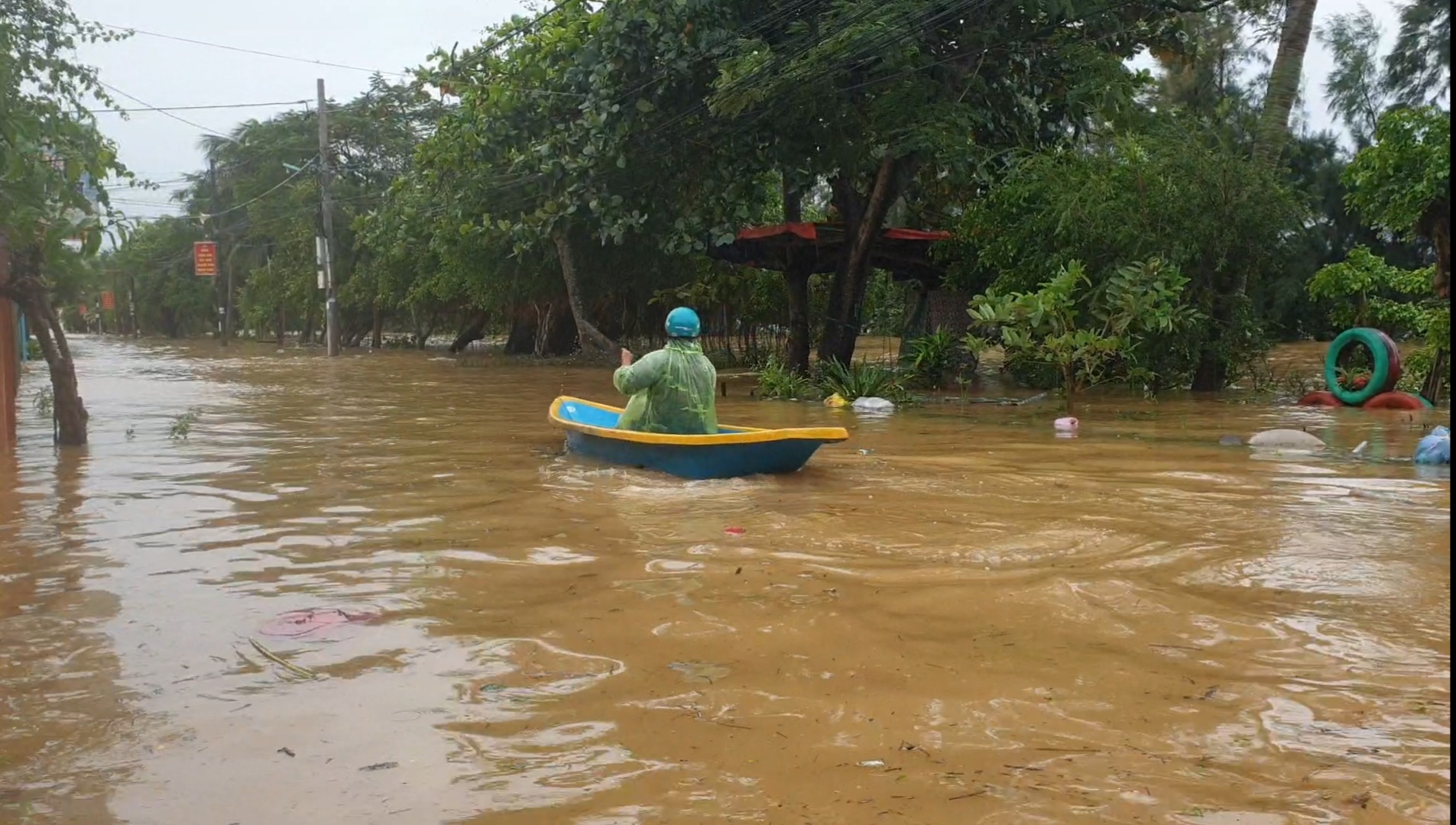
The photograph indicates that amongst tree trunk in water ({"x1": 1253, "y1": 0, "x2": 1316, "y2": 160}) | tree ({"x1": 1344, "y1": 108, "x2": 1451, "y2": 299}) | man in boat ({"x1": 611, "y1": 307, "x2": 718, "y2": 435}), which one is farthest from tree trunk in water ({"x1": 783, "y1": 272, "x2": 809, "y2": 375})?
man in boat ({"x1": 611, "y1": 307, "x2": 718, "y2": 435})

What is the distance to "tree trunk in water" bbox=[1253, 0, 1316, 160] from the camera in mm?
15523

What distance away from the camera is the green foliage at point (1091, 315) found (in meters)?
14.0

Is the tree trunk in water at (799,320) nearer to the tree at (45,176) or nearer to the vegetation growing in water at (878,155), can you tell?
the vegetation growing in water at (878,155)

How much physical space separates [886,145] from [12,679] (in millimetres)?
13139

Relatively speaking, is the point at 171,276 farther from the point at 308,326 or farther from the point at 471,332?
the point at 471,332

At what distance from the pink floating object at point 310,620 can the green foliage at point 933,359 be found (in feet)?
44.4

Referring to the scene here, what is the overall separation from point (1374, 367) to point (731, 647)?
41.1 feet

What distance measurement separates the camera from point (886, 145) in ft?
51.9

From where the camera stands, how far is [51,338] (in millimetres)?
10391

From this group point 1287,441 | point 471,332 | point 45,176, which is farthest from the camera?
point 471,332

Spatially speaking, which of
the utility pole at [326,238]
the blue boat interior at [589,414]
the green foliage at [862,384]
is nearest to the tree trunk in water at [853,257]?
the green foliage at [862,384]

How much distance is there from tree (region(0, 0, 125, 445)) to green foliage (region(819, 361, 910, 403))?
9.10 metres

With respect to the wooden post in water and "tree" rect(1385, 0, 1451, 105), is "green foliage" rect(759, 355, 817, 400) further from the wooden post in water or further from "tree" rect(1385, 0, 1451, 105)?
"tree" rect(1385, 0, 1451, 105)

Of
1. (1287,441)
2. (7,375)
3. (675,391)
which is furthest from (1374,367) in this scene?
(7,375)
